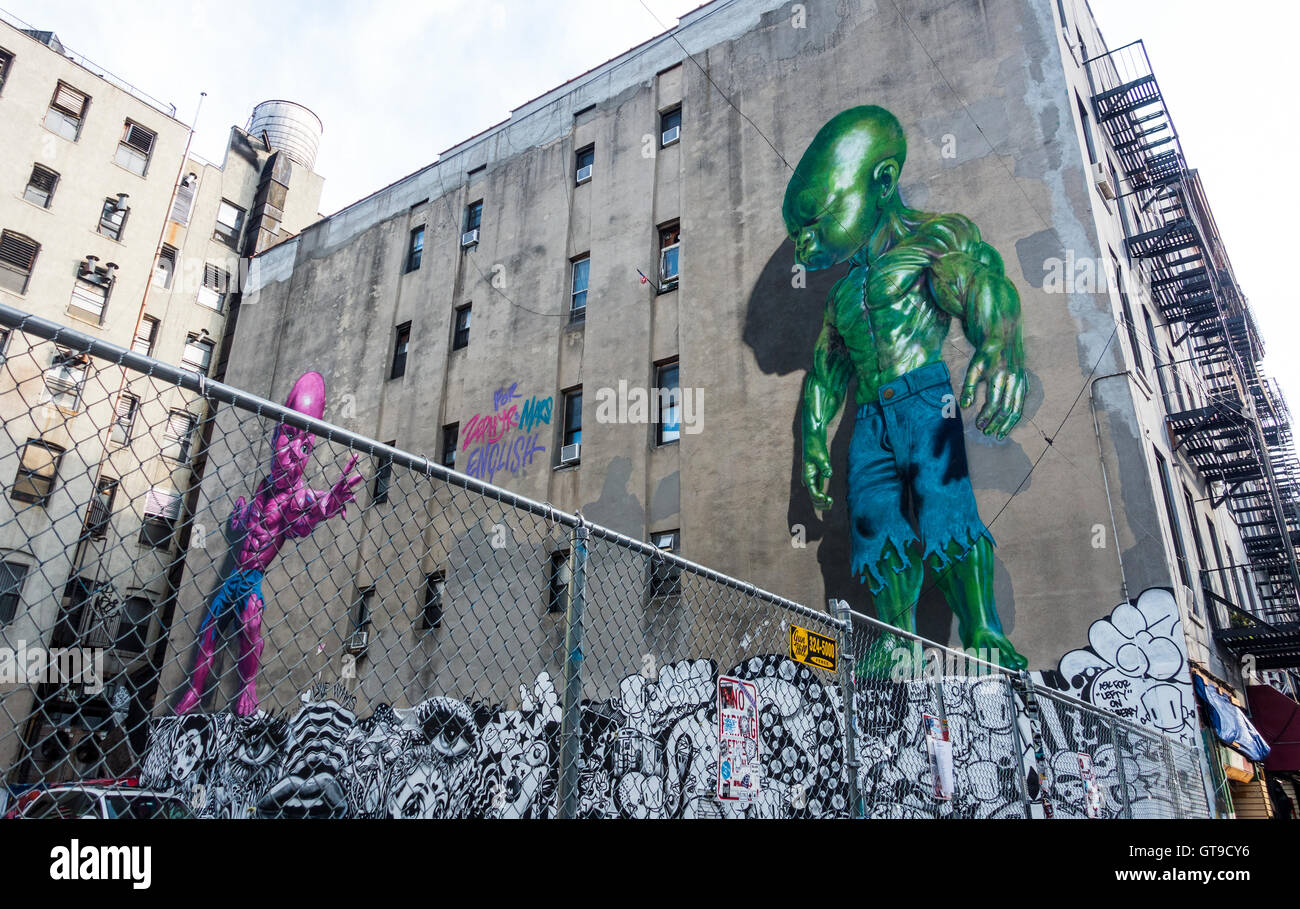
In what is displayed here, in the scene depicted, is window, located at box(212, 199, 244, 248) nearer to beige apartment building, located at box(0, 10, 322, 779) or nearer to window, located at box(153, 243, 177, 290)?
beige apartment building, located at box(0, 10, 322, 779)

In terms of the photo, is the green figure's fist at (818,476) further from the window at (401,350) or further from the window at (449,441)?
the window at (401,350)

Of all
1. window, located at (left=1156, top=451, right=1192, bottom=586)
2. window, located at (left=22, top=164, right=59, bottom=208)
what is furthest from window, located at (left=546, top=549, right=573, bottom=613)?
window, located at (left=22, top=164, right=59, bottom=208)

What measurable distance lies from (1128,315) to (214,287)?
32269 mm

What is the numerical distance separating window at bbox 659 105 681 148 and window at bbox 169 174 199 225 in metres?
21.7

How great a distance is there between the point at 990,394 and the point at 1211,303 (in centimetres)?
Result: 650

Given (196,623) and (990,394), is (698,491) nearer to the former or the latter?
(990,394)

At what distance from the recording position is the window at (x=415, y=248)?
26.6m

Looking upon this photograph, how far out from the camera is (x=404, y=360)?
25484 mm

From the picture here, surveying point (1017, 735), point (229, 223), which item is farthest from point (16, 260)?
point (1017, 735)

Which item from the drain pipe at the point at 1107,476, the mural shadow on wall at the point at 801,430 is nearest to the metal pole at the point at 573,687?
the mural shadow on wall at the point at 801,430

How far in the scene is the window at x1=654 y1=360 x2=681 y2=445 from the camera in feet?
63.5

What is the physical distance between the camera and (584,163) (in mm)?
23516

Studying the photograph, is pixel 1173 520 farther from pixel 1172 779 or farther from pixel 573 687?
pixel 573 687

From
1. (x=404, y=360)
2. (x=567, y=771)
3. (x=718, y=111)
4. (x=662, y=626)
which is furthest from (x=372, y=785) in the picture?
(x=718, y=111)
